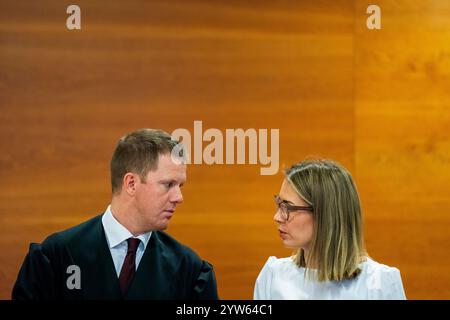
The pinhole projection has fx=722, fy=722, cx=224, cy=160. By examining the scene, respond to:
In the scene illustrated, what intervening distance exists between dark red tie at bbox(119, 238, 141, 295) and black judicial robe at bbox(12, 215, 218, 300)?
2 cm

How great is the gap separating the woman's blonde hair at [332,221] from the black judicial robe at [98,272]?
379mm

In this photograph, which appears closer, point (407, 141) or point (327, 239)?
point (327, 239)

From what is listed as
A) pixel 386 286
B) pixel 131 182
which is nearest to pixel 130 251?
pixel 131 182

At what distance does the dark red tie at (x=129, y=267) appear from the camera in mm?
2307

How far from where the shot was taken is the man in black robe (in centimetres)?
228

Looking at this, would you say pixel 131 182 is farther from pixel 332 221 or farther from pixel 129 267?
pixel 332 221

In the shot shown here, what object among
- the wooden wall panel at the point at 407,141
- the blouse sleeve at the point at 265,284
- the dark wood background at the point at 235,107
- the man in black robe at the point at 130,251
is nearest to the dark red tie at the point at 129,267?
the man in black robe at the point at 130,251

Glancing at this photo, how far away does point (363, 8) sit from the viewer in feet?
12.2

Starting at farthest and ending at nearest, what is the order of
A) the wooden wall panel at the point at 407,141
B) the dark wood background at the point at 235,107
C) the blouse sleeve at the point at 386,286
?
the wooden wall panel at the point at 407,141, the dark wood background at the point at 235,107, the blouse sleeve at the point at 386,286

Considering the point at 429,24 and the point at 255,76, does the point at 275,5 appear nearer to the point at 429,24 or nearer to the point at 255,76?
the point at 255,76

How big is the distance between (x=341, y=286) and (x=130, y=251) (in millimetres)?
688

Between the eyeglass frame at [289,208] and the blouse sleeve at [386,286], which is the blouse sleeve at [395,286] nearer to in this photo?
the blouse sleeve at [386,286]

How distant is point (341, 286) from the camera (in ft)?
7.54
